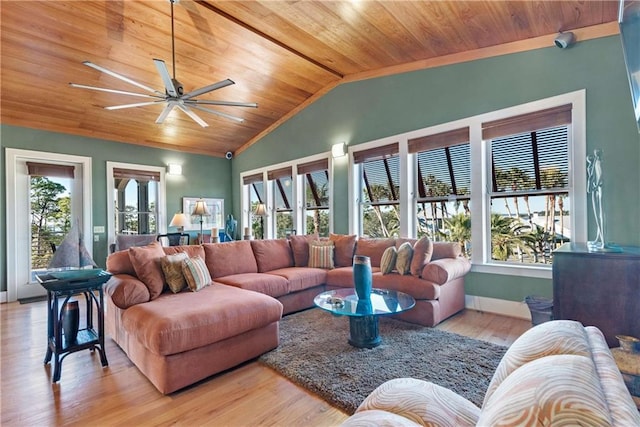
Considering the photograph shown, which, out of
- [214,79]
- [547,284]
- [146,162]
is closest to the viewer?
[547,284]

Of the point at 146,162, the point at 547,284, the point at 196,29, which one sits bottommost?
the point at 547,284

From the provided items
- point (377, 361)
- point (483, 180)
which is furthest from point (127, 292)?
point (483, 180)

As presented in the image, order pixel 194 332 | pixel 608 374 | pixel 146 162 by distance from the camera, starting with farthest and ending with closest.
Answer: pixel 146 162 → pixel 194 332 → pixel 608 374

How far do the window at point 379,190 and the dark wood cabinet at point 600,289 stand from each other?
249 cm

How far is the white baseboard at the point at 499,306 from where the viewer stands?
3.46m

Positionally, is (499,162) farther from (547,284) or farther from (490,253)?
(547,284)

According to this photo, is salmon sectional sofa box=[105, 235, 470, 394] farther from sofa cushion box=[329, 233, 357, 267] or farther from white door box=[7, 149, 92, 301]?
white door box=[7, 149, 92, 301]

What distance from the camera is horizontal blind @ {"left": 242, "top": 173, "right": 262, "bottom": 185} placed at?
6902 mm

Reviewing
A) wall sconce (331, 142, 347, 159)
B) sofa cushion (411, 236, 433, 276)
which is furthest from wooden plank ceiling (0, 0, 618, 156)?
sofa cushion (411, 236, 433, 276)

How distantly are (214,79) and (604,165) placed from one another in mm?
4874

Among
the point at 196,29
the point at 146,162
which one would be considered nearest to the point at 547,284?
the point at 196,29

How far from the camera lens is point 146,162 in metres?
6.17

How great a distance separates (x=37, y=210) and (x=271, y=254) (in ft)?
13.3

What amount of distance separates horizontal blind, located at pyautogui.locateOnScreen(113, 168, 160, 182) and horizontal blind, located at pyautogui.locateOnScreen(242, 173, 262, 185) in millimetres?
1833
